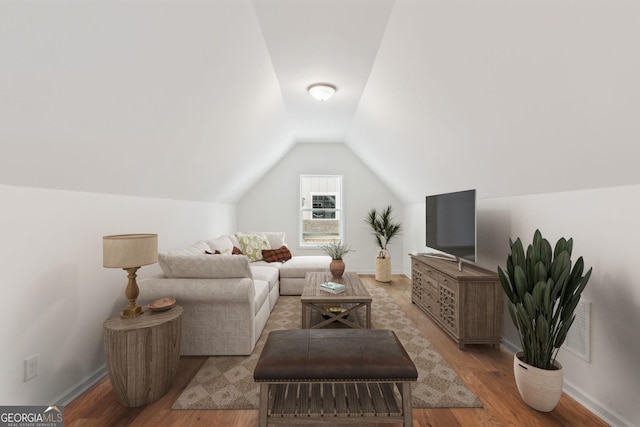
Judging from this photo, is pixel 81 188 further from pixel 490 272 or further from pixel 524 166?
pixel 490 272

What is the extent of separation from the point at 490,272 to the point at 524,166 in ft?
3.71

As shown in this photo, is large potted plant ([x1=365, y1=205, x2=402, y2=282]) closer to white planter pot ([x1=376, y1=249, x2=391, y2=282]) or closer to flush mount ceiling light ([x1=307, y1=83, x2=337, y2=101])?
white planter pot ([x1=376, y1=249, x2=391, y2=282])

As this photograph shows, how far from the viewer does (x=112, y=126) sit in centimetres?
188

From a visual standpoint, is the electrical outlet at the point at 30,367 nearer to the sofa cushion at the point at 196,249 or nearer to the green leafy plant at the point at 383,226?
the sofa cushion at the point at 196,249

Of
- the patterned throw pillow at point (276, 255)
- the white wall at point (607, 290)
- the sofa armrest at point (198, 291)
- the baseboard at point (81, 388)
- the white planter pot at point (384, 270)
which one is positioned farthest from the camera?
the white planter pot at point (384, 270)

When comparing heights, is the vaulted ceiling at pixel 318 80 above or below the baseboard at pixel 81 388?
above

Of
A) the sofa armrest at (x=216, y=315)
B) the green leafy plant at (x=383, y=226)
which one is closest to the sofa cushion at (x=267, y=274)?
the sofa armrest at (x=216, y=315)

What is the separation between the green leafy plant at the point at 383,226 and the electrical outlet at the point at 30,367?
4.71m

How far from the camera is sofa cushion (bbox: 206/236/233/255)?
3867 mm

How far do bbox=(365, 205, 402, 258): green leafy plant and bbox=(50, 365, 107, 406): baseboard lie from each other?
4358 millimetres

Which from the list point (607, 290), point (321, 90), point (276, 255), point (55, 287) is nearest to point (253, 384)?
point (55, 287)

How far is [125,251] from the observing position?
1.91 m

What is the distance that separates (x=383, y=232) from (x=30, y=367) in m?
5.12

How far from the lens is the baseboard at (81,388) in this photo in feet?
6.21
